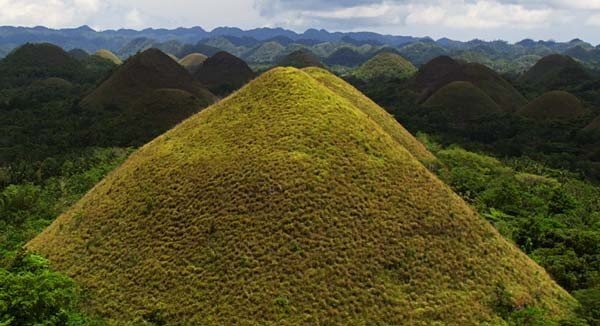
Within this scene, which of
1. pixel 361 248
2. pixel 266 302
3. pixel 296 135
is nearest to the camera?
pixel 266 302

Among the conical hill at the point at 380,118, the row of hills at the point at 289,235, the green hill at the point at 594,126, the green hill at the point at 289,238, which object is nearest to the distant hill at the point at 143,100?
the conical hill at the point at 380,118

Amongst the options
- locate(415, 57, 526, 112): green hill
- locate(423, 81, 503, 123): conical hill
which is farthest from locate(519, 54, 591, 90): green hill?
locate(423, 81, 503, 123): conical hill

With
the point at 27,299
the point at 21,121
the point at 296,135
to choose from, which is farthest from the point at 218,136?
the point at 21,121

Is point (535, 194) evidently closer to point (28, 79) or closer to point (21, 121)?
point (21, 121)

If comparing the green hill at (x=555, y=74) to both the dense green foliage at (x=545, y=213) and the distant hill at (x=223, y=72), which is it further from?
the dense green foliage at (x=545, y=213)

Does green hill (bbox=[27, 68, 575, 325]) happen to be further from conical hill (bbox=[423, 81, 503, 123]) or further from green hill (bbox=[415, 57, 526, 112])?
green hill (bbox=[415, 57, 526, 112])
